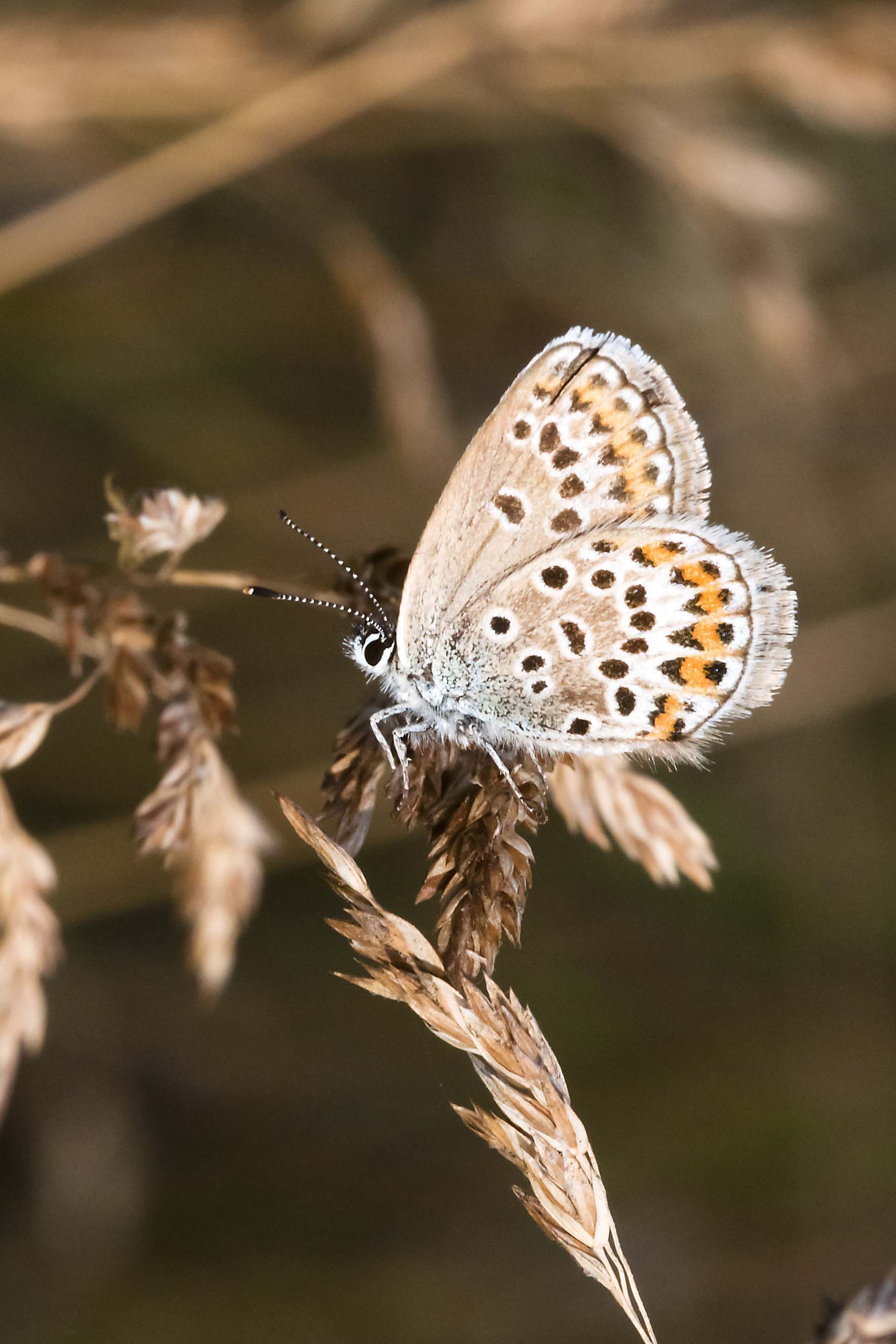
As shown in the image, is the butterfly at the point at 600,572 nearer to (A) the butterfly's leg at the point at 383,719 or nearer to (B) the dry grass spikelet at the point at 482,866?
(A) the butterfly's leg at the point at 383,719

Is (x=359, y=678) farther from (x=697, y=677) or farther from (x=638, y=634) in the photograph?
(x=697, y=677)

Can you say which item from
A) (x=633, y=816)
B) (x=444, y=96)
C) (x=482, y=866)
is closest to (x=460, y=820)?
(x=482, y=866)

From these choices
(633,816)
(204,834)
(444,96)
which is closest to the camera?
(633,816)

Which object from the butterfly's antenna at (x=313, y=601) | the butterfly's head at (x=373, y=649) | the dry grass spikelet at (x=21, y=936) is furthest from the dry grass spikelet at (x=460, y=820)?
the dry grass spikelet at (x=21, y=936)

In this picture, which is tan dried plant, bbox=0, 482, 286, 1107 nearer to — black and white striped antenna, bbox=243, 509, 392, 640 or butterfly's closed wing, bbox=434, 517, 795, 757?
black and white striped antenna, bbox=243, 509, 392, 640

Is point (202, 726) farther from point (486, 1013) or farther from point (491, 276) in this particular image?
point (491, 276)

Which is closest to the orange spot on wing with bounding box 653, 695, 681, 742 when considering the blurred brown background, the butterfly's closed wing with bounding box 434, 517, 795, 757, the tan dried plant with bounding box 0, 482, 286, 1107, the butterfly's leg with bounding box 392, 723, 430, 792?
the butterfly's closed wing with bounding box 434, 517, 795, 757
